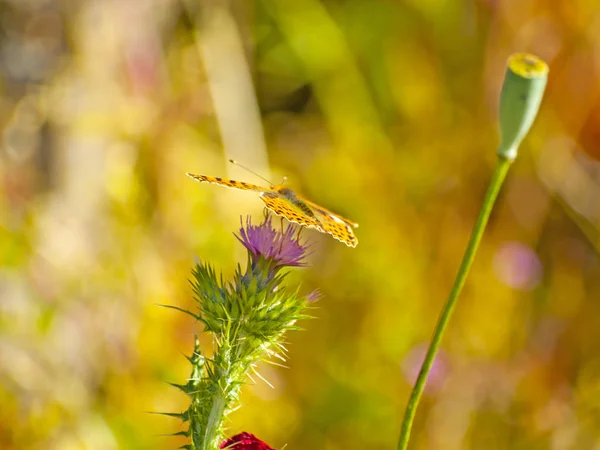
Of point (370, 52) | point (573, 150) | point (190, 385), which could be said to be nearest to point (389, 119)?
point (370, 52)

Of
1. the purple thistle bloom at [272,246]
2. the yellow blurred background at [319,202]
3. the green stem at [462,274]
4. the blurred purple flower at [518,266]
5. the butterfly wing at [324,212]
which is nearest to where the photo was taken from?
the green stem at [462,274]

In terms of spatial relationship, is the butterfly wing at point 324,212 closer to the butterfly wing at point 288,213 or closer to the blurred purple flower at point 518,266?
the butterfly wing at point 288,213

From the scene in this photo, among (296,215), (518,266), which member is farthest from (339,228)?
(518,266)

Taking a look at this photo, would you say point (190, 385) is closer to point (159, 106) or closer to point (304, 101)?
point (159, 106)

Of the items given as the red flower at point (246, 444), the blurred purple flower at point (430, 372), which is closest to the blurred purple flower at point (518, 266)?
the blurred purple flower at point (430, 372)

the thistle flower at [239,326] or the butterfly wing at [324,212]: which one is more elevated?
the butterfly wing at [324,212]

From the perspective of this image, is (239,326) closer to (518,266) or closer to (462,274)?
(462,274)

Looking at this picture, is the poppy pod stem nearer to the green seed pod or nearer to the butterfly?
the green seed pod
